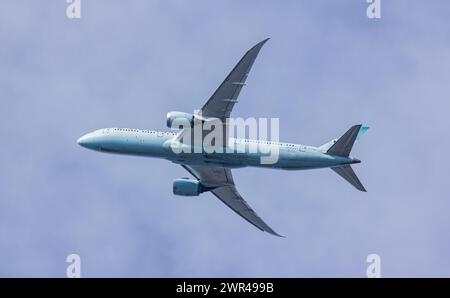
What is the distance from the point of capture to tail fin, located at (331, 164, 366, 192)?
6775 centimetres

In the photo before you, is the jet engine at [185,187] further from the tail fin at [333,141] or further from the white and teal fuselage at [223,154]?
the tail fin at [333,141]

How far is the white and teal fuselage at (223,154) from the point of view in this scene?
2699 inches

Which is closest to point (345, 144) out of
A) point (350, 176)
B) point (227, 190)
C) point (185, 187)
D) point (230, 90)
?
point (350, 176)

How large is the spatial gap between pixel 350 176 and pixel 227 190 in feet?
47.9

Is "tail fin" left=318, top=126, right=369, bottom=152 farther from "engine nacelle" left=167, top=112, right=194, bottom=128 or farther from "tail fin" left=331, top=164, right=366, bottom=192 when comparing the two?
"engine nacelle" left=167, top=112, right=194, bottom=128

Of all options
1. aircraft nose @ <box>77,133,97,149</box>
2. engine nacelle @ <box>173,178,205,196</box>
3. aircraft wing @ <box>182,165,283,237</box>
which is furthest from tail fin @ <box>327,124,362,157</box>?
aircraft nose @ <box>77,133,97,149</box>

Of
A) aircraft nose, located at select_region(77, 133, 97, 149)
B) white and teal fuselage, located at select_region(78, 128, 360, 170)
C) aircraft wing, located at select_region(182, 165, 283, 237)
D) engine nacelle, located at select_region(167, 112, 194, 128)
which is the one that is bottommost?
aircraft wing, located at select_region(182, 165, 283, 237)

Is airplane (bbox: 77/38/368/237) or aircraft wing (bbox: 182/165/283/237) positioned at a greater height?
airplane (bbox: 77/38/368/237)

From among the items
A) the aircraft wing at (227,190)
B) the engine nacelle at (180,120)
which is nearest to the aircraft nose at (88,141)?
the engine nacelle at (180,120)

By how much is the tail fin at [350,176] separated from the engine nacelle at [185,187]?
1455 cm

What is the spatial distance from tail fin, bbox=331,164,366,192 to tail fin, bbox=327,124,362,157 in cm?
118

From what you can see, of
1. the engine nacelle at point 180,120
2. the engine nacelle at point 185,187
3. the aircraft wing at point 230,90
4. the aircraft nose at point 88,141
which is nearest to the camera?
the aircraft wing at point 230,90

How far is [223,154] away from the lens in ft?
226

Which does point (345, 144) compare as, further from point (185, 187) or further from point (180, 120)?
point (185, 187)
